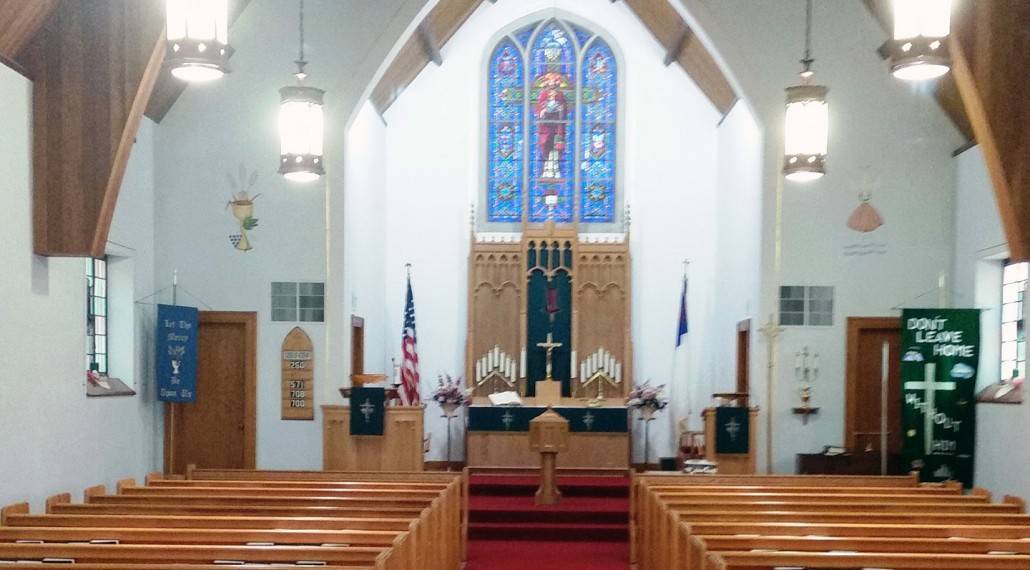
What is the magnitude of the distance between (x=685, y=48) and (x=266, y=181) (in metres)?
5.30

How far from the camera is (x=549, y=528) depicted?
9367 mm

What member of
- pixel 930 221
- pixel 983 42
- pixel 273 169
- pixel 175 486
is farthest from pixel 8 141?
pixel 930 221

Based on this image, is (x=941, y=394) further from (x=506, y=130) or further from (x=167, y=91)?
→ (x=167, y=91)

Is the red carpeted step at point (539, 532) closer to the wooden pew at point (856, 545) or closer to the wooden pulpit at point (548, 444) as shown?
the wooden pulpit at point (548, 444)

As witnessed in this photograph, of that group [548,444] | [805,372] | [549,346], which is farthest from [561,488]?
[549,346]

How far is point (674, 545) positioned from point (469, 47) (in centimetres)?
990

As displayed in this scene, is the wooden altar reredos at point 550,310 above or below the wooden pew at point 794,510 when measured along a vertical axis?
above

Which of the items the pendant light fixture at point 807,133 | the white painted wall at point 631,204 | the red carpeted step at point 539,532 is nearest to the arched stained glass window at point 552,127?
the white painted wall at point 631,204

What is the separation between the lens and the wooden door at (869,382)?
10.6 m

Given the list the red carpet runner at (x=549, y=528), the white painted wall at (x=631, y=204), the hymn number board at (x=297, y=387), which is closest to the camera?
the red carpet runner at (x=549, y=528)

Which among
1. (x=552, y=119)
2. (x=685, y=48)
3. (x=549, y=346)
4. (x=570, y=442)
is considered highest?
(x=685, y=48)

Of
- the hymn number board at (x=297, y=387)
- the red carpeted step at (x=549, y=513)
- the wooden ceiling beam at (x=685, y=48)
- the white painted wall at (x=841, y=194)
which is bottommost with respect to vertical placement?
the red carpeted step at (x=549, y=513)

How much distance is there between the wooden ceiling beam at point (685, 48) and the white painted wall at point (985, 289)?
2991 mm

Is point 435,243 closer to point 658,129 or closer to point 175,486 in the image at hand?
point 658,129
